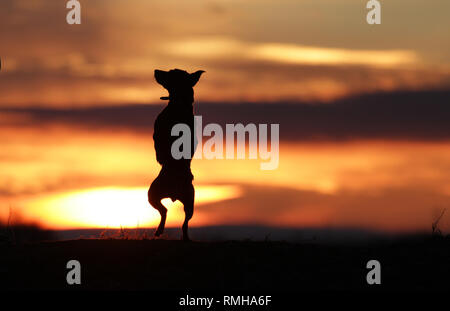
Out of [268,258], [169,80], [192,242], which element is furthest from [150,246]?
[169,80]

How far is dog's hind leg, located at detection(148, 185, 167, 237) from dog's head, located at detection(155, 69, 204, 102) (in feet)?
6.26

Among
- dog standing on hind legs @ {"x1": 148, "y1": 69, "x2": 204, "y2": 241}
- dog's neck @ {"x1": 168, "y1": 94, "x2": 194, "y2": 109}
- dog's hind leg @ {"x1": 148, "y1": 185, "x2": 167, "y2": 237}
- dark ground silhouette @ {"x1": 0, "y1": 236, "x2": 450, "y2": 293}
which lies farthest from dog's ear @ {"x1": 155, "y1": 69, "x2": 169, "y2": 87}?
dark ground silhouette @ {"x1": 0, "y1": 236, "x2": 450, "y2": 293}

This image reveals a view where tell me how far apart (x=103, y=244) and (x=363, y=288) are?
500 cm

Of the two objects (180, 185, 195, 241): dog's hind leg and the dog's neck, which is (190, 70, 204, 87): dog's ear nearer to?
Result: the dog's neck

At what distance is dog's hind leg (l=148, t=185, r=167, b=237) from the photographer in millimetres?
16797

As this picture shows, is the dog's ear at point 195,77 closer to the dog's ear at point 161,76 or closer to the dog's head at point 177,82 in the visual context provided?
the dog's head at point 177,82

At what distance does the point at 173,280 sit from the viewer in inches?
567

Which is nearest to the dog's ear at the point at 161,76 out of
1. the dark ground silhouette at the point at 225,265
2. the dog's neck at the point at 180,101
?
the dog's neck at the point at 180,101

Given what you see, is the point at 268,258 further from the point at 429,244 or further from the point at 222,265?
the point at 429,244

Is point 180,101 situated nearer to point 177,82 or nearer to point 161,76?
point 177,82

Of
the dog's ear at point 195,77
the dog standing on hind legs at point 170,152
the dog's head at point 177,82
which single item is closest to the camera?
the dog standing on hind legs at point 170,152

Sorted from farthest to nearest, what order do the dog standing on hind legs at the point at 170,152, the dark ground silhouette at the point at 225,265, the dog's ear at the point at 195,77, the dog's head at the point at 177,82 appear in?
the dog's ear at the point at 195,77
the dog's head at the point at 177,82
the dog standing on hind legs at the point at 170,152
the dark ground silhouette at the point at 225,265

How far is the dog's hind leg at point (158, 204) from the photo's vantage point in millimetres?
16797
